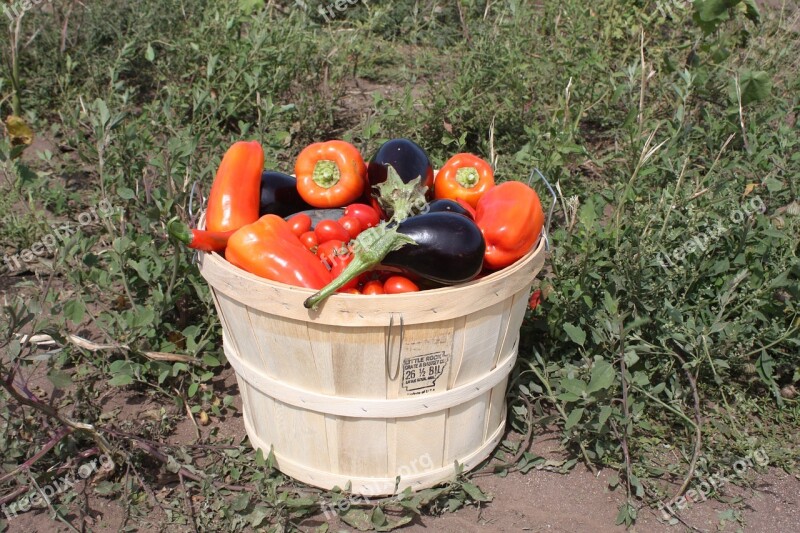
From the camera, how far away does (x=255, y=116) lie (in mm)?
4871

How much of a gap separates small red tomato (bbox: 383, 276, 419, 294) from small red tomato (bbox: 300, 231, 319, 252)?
1.08 feet

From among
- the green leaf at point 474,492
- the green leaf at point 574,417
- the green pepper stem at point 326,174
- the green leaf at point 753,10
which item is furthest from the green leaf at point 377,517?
the green leaf at point 753,10

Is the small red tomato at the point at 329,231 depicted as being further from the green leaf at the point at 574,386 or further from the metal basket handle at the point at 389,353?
the green leaf at the point at 574,386

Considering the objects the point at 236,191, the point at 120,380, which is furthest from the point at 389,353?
the point at 120,380

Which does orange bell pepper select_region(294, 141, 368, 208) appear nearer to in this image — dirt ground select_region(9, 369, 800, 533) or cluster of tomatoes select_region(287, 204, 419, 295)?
cluster of tomatoes select_region(287, 204, 419, 295)

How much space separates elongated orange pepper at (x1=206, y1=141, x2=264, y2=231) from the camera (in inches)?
102

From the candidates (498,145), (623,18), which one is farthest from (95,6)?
(623,18)

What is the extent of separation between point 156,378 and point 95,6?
3117 mm

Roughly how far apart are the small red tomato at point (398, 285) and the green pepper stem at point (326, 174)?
0.61m

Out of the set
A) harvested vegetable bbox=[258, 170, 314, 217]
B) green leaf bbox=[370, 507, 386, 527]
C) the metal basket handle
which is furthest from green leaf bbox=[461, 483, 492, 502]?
harvested vegetable bbox=[258, 170, 314, 217]

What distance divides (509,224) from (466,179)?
18.5 inches

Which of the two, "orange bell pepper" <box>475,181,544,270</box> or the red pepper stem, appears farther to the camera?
"orange bell pepper" <box>475,181,544,270</box>

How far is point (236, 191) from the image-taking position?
2.63 metres

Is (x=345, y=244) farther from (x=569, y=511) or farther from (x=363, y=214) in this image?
(x=569, y=511)
